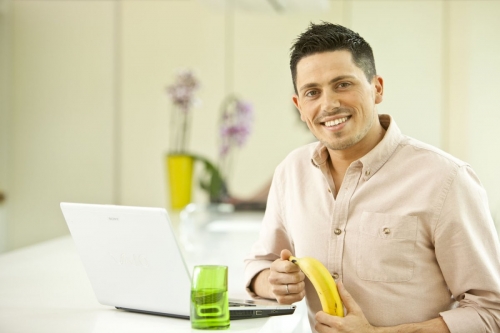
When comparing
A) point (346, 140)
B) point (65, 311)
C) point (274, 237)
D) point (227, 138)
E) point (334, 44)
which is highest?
point (334, 44)

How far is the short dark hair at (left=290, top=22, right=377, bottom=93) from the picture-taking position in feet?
5.42

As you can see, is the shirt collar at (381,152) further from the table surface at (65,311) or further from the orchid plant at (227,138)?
the orchid plant at (227,138)

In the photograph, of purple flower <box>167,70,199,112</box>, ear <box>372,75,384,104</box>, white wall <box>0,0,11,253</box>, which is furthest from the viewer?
white wall <box>0,0,11,253</box>

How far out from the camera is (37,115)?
5.72m

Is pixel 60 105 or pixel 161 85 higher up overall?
pixel 161 85

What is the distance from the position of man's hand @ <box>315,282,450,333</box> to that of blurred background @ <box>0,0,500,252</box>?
3.75m

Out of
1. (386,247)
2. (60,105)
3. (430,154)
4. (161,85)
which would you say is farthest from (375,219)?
(60,105)

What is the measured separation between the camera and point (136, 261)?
1.51 m

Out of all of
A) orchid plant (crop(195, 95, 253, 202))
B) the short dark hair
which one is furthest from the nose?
orchid plant (crop(195, 95, 253, 202))

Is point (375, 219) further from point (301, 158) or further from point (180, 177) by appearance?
point (180, 177)

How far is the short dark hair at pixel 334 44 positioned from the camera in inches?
65.0

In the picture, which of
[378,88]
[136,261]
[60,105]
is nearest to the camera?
[136,261]

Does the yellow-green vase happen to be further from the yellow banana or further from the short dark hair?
the yellow banana

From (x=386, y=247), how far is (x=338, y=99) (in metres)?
0.37
